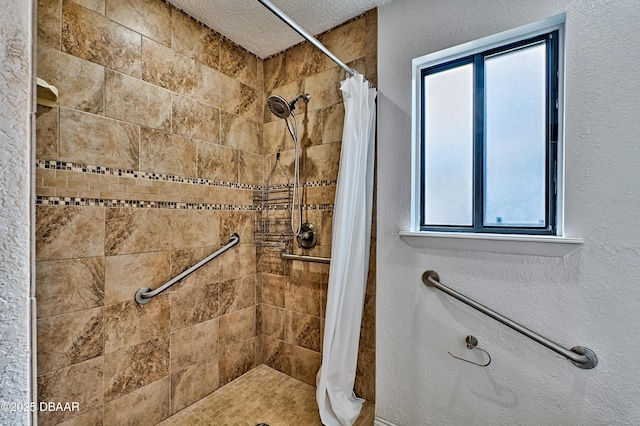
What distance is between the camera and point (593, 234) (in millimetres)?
1074

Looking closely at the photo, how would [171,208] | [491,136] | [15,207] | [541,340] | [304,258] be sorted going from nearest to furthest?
[15,207], [541,340], [491,136], [171,208], [304,258]

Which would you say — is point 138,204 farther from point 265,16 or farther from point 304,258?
point 265,16

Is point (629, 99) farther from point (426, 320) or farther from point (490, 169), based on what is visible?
point (426, 320)

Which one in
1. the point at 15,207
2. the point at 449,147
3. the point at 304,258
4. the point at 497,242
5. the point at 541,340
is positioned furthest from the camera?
the point at 304,258

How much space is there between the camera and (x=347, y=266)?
60.2 inches

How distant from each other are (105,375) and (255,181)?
141 cm

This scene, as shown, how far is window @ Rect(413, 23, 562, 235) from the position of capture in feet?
4.05

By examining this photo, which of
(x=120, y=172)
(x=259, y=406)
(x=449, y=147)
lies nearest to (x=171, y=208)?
(x=120, y=172)

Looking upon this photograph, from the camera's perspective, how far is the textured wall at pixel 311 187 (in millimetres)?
1688

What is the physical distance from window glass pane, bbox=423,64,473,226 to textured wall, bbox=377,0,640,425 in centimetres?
15

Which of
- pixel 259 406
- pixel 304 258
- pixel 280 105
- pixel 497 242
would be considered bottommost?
pixel 259 406

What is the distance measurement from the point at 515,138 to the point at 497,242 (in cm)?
50

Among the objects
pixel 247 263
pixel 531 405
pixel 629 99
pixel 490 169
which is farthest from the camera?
pixel 247 263

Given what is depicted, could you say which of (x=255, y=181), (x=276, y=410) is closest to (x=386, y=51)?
(x=255, y=181)
